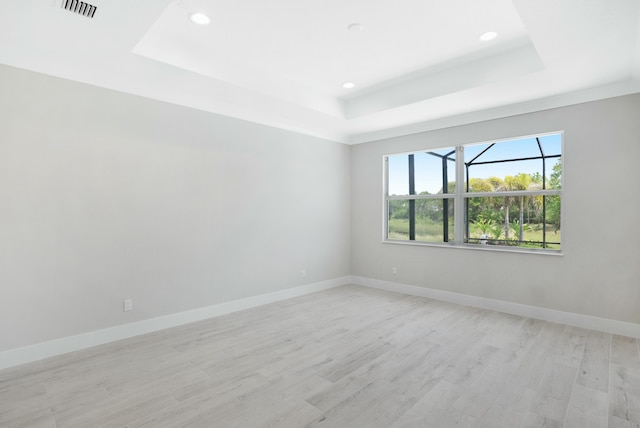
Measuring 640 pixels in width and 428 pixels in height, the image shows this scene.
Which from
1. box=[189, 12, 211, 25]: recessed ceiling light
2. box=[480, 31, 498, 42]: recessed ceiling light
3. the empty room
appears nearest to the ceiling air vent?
the empty room

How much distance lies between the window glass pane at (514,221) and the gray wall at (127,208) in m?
2.64

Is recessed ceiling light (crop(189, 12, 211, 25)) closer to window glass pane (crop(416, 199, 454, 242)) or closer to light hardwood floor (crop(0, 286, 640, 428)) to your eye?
light hardwood floor (crop(0, 286, 640, 428))

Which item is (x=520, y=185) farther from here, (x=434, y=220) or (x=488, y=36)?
(x=488, y=36)

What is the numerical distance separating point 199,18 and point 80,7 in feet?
2.82

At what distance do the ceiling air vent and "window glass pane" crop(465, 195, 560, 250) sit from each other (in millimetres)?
4671

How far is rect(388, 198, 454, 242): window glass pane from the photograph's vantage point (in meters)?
4.99

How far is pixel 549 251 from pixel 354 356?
2820mm

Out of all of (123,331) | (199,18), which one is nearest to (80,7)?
(199,18)

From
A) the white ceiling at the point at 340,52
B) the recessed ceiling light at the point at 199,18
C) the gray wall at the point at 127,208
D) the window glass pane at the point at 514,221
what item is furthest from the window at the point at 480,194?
the recessed ceiling light at the point at 199,18

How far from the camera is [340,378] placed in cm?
258

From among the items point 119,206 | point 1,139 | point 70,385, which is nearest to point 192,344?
point 70,385

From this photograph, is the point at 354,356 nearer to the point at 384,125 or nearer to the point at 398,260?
the point at 398,260

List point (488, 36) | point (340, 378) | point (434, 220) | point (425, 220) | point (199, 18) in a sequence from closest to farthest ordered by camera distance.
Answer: point (340, 378), point (199, 18), point (488, 36), point (434, 220), point (425, 220)

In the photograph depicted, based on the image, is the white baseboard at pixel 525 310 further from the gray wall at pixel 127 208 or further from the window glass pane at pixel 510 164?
→ the gray wall at pixel 127 208
